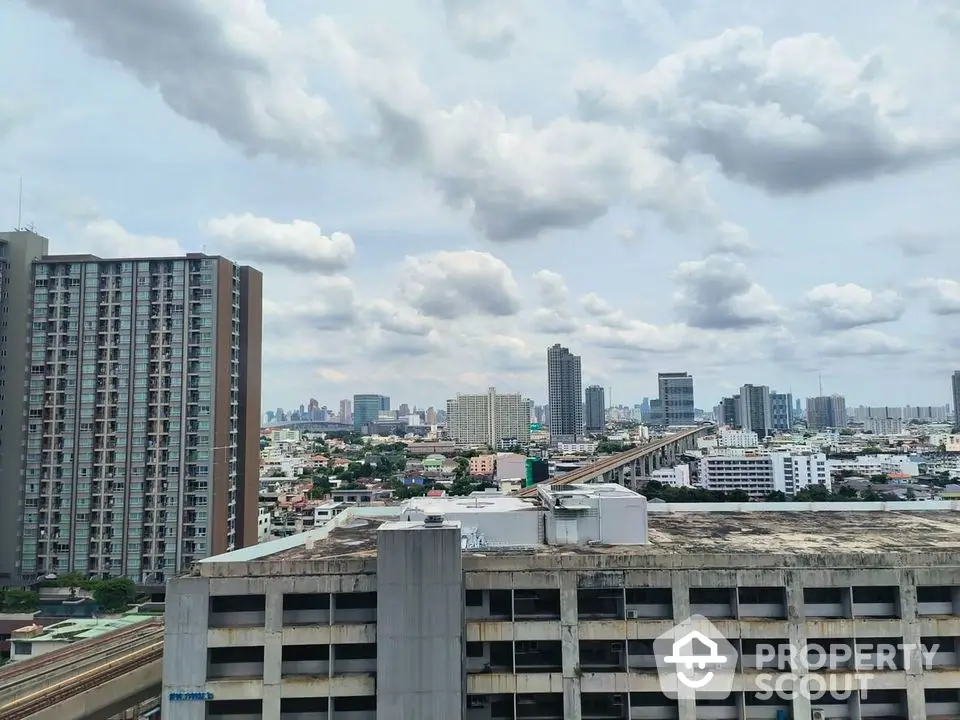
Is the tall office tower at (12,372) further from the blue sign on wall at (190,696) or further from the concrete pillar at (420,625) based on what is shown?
the concrete pillar at (420,625)

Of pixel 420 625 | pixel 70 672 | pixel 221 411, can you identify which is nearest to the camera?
pixel 420 625

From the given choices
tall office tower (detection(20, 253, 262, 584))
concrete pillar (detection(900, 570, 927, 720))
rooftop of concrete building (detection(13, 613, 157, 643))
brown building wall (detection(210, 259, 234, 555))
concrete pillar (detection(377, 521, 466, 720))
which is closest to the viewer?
concrete pillar (detection(377, 521, 466, 720))

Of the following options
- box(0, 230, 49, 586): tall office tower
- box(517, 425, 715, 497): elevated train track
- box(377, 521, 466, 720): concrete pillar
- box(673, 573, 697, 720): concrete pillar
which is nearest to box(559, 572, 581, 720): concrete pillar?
box(673, 573, 697, 720): concrete pillar

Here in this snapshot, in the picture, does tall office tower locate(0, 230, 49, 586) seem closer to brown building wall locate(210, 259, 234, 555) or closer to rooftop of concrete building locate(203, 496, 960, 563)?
brown building wall locate(210, 259, 234, 555)

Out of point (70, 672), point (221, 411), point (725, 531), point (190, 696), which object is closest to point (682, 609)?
point (725, 531)

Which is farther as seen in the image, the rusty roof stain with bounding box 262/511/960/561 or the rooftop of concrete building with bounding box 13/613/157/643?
the rooftop of concrete building with bounding box 13/613/157/643

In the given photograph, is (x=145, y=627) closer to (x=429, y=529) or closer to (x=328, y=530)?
(x=328, y=530)

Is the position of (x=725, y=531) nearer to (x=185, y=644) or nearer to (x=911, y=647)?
(x=911, y=647)
